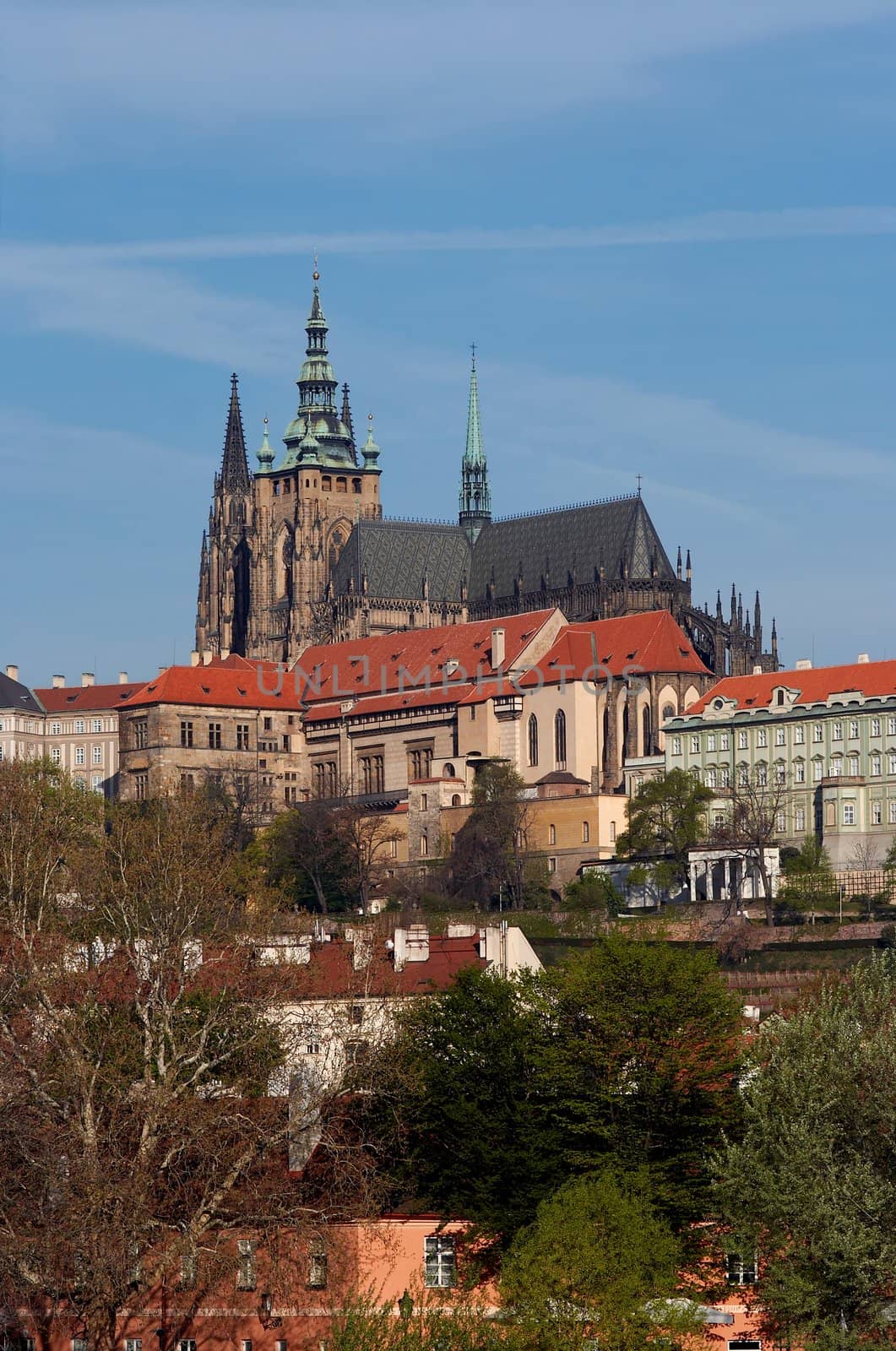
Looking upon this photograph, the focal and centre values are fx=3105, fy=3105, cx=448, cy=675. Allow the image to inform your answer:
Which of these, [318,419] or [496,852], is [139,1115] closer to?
[496,852]

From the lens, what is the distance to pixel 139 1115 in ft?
165

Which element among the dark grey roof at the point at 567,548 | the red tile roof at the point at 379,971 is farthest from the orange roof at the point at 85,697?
the red tile roof at the point at 379,971

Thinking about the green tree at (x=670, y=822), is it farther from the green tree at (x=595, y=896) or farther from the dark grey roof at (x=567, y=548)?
the dark grey roof at (x=567, y=548)

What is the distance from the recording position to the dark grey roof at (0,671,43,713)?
15475cm

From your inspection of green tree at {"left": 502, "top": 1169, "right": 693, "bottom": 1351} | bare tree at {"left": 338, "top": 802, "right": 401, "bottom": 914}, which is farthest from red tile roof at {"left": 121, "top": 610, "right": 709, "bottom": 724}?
green tree at {"left": 502, "top": 1169, "right": 693, "bottom": 1351}

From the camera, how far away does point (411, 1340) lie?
44719 mm

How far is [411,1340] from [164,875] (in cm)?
1767

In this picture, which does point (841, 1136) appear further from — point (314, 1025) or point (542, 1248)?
point (314, 1025)

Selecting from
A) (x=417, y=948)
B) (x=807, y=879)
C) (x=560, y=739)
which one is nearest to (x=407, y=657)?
(x=560, y=739)

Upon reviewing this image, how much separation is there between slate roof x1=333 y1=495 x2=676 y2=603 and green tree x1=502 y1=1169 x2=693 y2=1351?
104047mm

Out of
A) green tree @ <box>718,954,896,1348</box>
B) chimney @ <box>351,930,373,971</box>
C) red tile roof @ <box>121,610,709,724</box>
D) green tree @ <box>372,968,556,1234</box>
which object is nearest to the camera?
green tree @ <box>718,954,896,1348</box>

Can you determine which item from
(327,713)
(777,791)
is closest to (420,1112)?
(777,791)

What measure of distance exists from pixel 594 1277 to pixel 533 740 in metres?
84.3

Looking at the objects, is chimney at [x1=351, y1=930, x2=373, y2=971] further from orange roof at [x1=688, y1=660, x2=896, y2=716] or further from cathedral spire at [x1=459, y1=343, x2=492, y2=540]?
cathedral spire at [x1=459, y1=343, x2=492, y2=540]
